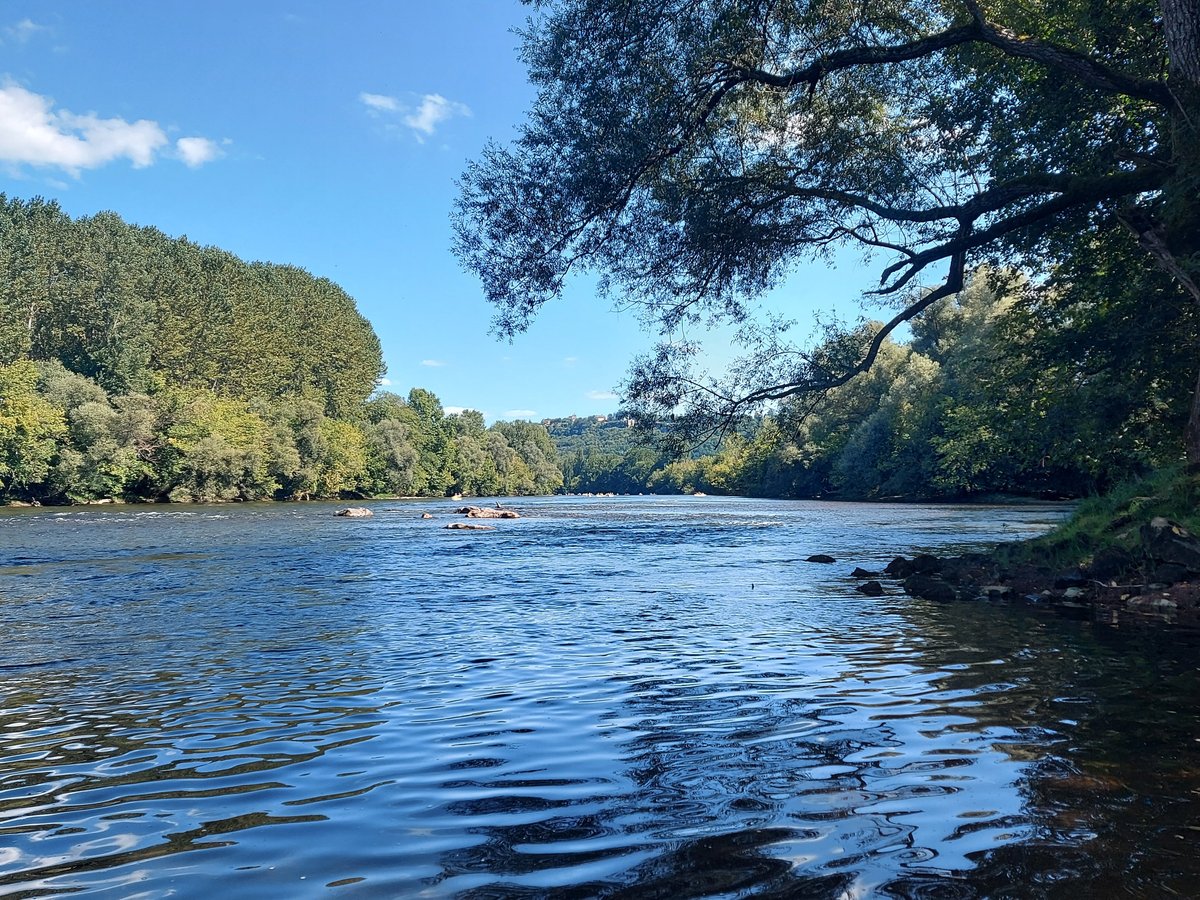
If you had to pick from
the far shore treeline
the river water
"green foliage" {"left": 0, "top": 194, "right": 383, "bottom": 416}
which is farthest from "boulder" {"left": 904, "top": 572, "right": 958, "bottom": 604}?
"green foliage" {"left": 0, "top": 194, "right": 383, "bottom": 416}

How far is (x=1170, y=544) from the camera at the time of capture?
46.0 ft

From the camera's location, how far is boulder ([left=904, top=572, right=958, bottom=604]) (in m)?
15.5

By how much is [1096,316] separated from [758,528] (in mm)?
24088

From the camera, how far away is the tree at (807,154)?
1438 cm

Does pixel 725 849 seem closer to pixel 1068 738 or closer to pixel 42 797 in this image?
pixel 1068 738

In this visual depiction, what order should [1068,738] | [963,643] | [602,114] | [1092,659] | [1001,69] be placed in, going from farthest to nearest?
[1001,69] < [602,114] < [963,643] < [1092,659] < [1068,738]

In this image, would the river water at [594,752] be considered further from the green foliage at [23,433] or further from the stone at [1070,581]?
the green foliage at [23,433]

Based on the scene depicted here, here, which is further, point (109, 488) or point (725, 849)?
point (109, 488)

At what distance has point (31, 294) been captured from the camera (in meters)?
86.9

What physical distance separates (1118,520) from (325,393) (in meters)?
123

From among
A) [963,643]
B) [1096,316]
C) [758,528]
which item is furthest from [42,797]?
[758,528]

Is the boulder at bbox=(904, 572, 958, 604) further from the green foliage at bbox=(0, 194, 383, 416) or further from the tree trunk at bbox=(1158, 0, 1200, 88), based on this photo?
the green foliage at bbox=(0, 194, 383, 416)

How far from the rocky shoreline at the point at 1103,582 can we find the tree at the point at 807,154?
2952mm

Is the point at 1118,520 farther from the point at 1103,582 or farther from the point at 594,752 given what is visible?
the point at 594,752
